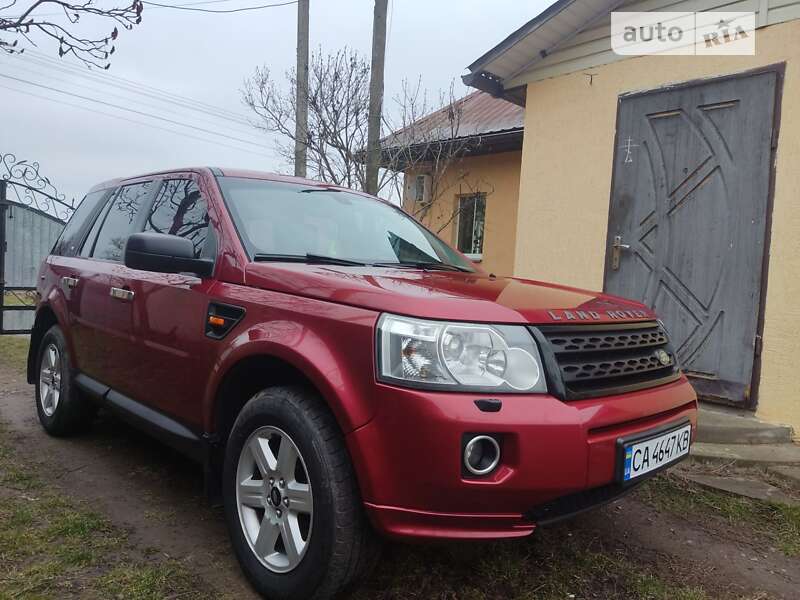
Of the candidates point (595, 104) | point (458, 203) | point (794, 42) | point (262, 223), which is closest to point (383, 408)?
point (262, 223)

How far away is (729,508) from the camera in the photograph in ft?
11.5

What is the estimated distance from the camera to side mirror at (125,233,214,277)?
108 inches

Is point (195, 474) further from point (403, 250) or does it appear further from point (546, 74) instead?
point (546, 74)

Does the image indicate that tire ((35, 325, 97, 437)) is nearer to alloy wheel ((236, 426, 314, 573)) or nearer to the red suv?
the red suv

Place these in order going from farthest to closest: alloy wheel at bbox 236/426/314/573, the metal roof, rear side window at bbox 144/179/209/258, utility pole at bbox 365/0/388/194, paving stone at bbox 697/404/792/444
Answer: the metal roof, utility pole at bbox 365/0/388/194, paving stone at bbox 697/404/792/444, rear side window at bbox 144/179/209/258, alloy wheel at bbox 236/426/314/573

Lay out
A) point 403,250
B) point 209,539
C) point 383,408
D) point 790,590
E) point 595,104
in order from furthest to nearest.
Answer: point 595,104 → point 403,250 → point 209,539 → point 790,590 → point 383,408

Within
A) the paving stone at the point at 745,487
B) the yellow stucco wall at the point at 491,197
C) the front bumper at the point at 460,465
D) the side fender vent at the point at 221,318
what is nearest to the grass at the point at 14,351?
the side fender vent at the point at 221,318

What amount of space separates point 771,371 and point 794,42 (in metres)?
2.41

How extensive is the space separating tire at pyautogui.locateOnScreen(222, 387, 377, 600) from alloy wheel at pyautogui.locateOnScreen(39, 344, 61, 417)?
2.30 metres

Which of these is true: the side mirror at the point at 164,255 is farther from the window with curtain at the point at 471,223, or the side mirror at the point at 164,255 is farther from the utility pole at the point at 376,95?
the window with curtain at the point at 471,223

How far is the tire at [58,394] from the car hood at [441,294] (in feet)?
7.32

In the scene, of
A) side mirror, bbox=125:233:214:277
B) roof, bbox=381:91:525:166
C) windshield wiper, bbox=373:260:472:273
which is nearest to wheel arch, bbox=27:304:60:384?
side mirror, bbox=125:233:214:277

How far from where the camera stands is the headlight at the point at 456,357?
2.02 metres

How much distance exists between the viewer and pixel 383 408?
6.62ft
